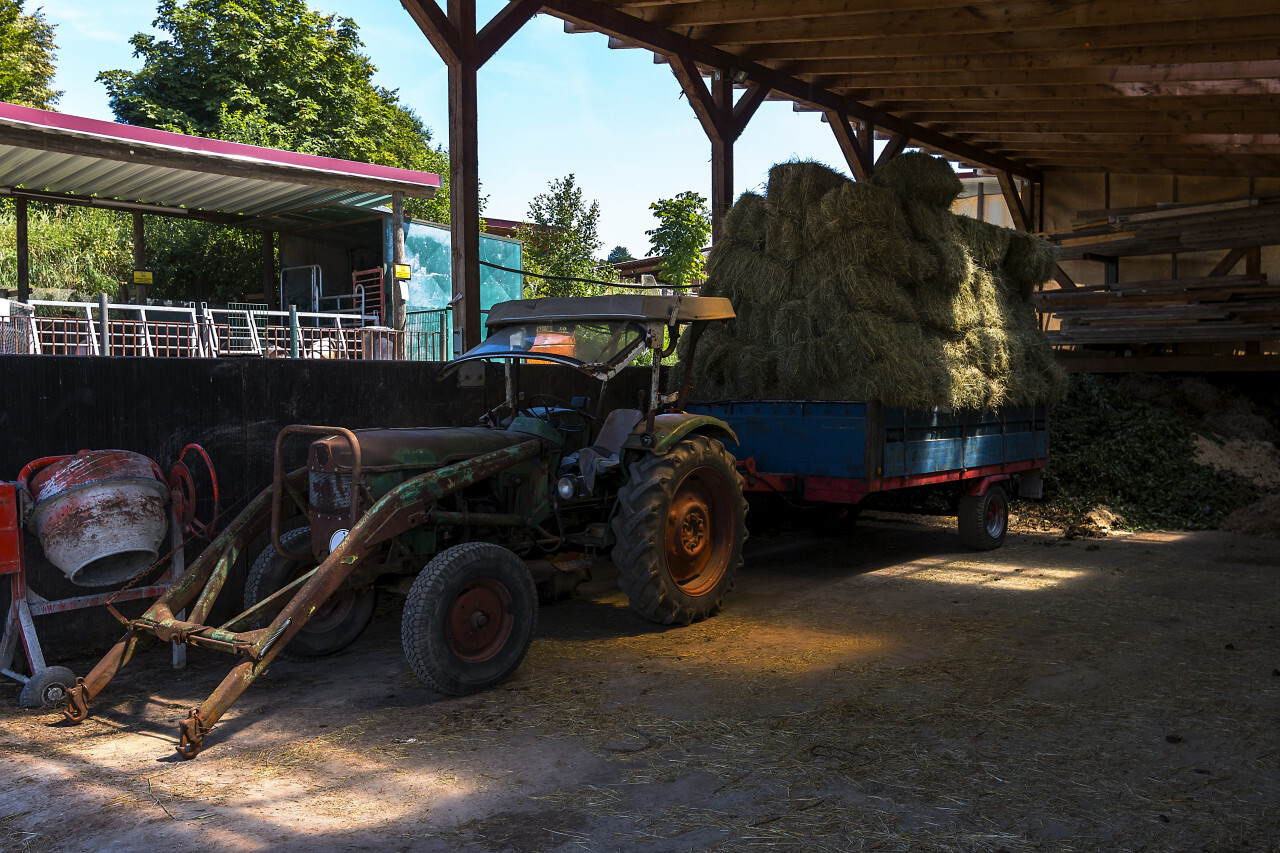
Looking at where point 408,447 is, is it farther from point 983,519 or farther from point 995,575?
point 983,519

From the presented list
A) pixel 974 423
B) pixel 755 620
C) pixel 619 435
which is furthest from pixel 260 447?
pixel 974 423

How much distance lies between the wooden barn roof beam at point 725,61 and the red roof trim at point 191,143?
14.8ft

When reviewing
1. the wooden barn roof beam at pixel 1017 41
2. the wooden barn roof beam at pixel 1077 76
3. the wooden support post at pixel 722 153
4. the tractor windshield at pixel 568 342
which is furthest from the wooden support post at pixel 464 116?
the wooden barn roof beam at pixel 1077 76

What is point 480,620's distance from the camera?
4738 millimetres

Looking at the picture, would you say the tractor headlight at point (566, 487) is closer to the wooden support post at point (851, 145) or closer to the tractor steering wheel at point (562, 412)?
the tractor steering wheel at point (562, 412)

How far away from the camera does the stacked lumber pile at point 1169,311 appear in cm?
1259

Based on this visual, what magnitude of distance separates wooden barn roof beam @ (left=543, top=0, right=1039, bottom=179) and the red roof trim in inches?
177

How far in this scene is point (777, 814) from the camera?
133 inches

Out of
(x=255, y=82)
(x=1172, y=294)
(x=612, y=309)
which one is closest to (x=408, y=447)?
(x=612, y=309)

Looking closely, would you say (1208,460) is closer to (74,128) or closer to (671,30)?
(671,30)

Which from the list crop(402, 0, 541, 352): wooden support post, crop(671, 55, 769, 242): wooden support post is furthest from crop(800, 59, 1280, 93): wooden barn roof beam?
crop(402, 0, 541, 352): wooden support post

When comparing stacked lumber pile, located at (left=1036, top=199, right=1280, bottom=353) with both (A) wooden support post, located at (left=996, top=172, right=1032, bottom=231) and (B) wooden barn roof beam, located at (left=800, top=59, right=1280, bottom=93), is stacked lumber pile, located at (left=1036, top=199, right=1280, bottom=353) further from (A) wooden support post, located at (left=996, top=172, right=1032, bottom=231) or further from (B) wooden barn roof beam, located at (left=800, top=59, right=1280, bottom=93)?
(B) wooden barn roof beam, located at (left=800, top=59, right=1280, bottom=93)

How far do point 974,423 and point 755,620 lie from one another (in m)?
3.38

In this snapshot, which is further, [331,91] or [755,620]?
[331,91]
